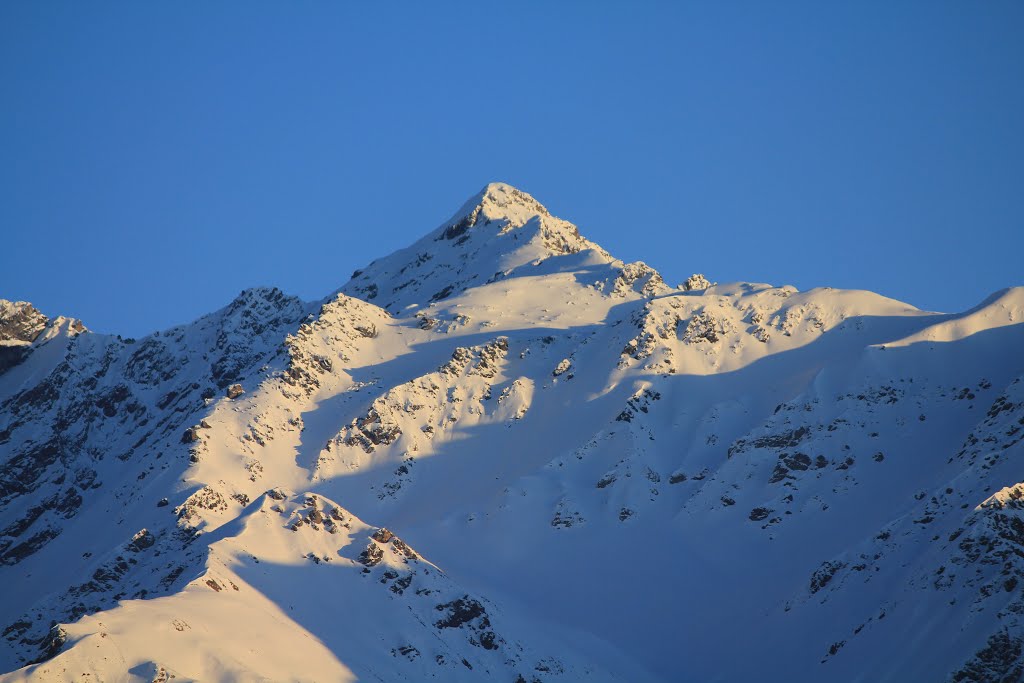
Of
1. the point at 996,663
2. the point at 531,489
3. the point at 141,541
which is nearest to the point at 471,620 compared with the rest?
the point at 531,489

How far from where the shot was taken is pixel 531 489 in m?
138

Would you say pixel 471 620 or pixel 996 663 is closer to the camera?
pixel 996 663

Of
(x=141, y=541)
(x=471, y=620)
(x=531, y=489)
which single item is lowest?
(x=471, y=620)

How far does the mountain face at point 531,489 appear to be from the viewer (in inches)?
4031

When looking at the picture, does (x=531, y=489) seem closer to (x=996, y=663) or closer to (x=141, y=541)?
(x=141, y=541)

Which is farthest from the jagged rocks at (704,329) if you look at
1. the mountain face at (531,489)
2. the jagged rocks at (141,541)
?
the jagged rocks at (141,541)

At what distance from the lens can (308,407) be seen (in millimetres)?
158625

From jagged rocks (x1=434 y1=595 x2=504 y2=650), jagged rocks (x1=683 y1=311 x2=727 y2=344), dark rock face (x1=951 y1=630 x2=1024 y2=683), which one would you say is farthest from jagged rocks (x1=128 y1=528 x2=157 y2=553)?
dark rock face (x1=951 y1=630 x2=1024 y2=683)

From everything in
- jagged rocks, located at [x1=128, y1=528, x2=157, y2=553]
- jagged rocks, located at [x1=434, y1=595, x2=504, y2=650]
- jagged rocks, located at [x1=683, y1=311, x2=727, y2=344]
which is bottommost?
jagged rocks, located at [x1=434, y1=595, x2=504, y2=650]

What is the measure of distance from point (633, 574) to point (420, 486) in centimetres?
2823

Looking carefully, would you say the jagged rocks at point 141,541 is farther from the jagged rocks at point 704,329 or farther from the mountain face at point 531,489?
the jagged rocks at point 704,329

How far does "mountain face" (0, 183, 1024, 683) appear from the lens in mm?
102375

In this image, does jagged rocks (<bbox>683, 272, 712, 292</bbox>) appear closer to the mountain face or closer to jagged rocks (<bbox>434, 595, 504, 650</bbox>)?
the mountain face

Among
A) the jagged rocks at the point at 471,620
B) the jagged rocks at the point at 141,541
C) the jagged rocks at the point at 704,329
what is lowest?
the jagged rocks at the point at 471,620
